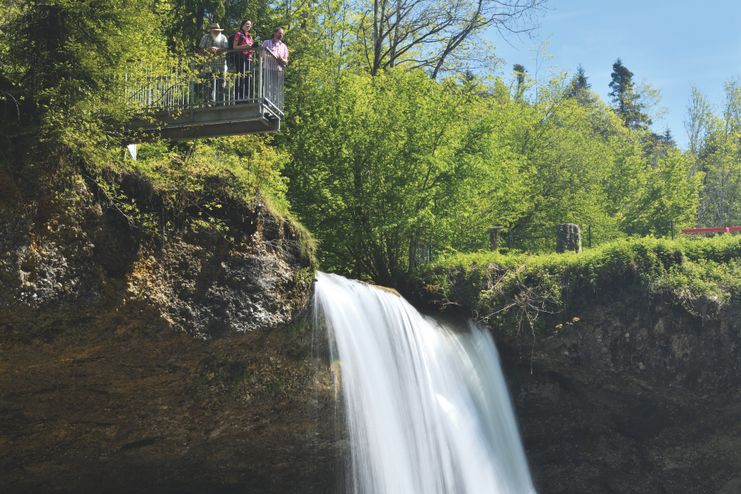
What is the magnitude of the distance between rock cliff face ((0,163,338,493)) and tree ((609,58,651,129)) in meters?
43.3

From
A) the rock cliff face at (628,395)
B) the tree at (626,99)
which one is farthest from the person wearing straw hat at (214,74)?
the tree at (626,99)

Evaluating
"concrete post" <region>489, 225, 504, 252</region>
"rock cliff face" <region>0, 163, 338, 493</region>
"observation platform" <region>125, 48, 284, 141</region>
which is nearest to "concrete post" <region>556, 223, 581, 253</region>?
"concrete post" <region>489, 225, 504, 252</region>

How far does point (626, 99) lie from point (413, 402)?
4910cm

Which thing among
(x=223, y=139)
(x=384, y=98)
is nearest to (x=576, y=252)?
(x=384, y=98)

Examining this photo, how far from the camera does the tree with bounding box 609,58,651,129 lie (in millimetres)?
55319

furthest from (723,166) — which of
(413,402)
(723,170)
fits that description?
(413,402)

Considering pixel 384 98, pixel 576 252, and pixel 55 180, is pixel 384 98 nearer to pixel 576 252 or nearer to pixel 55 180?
pixel 576 252

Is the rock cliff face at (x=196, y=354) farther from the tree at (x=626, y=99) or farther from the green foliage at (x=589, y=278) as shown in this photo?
the tree at (x=626, y=99)

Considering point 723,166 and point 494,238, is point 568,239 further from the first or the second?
point 723,166

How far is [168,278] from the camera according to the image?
30.3 feet

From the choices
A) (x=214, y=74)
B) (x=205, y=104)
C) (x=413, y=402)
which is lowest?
(x=413, y=402)

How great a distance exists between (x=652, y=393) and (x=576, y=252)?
148 inches

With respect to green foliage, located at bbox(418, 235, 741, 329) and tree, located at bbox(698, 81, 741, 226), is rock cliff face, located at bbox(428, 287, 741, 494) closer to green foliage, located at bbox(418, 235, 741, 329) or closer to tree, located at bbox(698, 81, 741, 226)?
green foliage, located at bbox(418, 235, 741, 329)

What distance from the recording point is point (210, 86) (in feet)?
36.5
